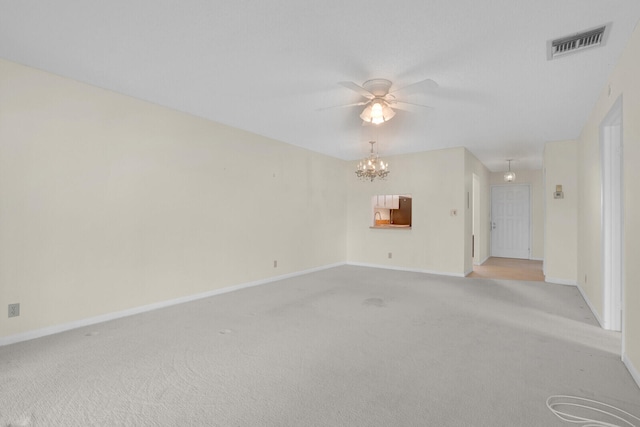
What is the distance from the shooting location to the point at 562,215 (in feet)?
18.5

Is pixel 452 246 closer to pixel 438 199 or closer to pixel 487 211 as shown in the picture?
pixel 438 199

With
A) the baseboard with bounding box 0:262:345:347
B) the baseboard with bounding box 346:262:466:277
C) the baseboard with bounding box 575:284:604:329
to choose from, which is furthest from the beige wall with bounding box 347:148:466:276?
the baseboard with bounding box 0:262:345:347

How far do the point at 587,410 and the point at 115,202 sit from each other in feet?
14.8

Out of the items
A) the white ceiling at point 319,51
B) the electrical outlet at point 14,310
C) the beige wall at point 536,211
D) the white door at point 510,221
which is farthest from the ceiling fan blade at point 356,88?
the white door at point 510,221

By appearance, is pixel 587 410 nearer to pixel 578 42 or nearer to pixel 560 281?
pixel 578 42

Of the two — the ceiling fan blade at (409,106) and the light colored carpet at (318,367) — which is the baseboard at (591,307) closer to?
the light colored carpet at (318,367)

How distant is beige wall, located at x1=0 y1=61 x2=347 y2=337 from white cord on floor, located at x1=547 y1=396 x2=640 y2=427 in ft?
13.3

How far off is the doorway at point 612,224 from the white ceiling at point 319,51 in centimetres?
60

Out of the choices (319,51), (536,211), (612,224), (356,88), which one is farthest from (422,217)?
(319,51)

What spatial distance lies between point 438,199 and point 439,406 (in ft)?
16.6

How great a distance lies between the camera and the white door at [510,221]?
354 inches

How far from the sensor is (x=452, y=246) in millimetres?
6297

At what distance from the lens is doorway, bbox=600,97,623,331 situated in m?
3.32

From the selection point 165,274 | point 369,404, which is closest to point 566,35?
point 369,404
